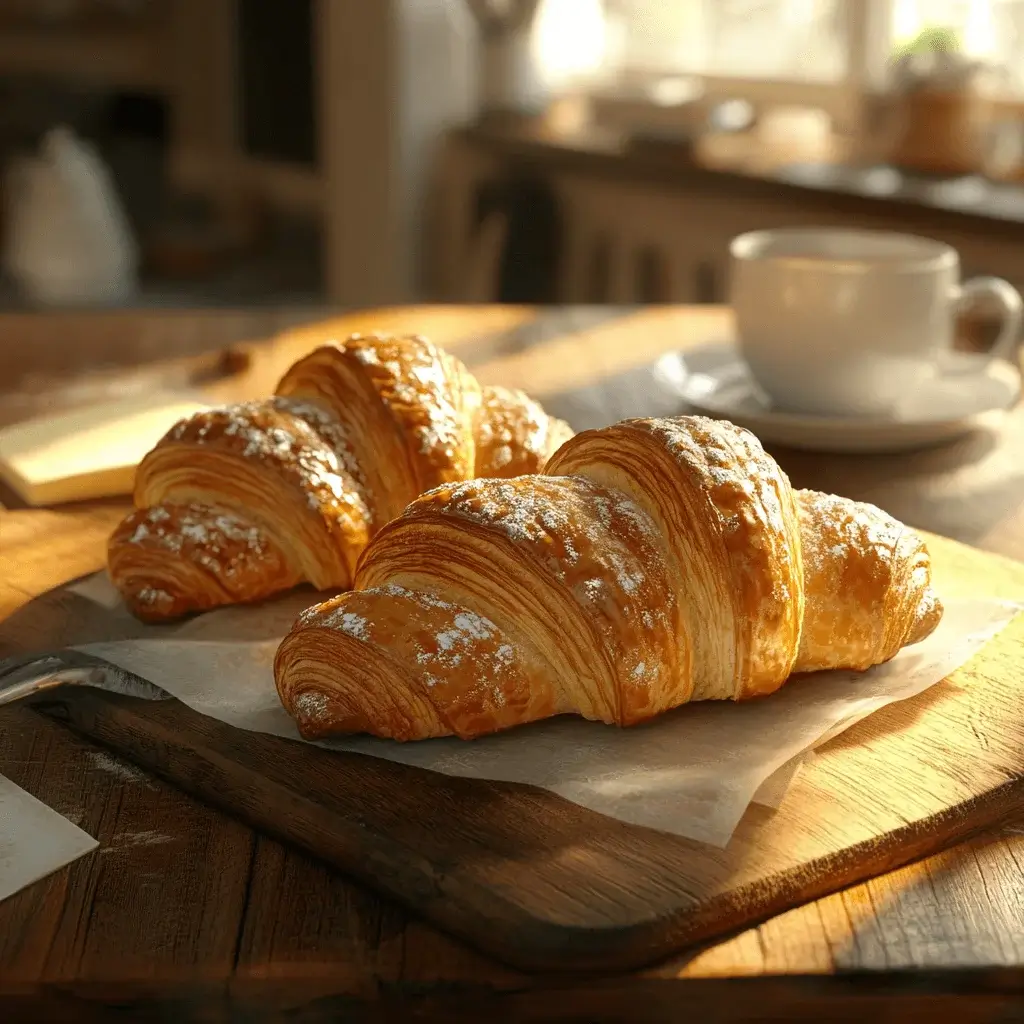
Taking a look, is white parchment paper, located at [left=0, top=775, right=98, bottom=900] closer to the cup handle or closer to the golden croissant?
the golden croissant

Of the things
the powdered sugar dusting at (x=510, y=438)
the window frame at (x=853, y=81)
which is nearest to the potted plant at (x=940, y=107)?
the window frame at (x=853, y=81)

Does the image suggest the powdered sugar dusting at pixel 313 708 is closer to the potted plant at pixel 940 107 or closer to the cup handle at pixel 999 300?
the cup handle at pixel 999 300

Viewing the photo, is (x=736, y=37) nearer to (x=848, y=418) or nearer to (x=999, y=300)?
(x=999, y=300)

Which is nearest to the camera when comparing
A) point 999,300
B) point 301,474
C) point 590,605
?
point 590,605

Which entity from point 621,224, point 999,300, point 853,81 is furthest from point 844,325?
point 853,81

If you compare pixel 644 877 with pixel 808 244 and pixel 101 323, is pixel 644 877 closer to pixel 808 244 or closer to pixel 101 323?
pixel 808 244
